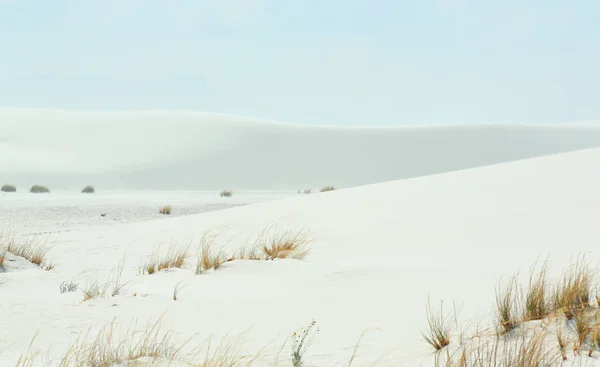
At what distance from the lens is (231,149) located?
40.7 m

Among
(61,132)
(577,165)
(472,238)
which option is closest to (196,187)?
(61,132)

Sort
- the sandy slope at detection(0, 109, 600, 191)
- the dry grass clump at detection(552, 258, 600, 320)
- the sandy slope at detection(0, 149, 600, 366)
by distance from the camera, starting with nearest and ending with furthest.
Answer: the dry grass clump at detection(552, 258, 600, 320)
the sandy slope at detection(0, 149, 600, 366)
the sandy slope at detection(0, 109, 600, 191)

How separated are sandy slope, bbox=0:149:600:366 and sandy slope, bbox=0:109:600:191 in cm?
2521

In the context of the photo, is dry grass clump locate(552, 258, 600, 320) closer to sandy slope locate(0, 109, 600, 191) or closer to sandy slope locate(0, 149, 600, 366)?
sandy slope locate(0, 149, 600, 366)

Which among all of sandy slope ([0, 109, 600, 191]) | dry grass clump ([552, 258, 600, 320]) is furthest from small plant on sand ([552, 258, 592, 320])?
sandy slope ([0, 109, 600, 191])

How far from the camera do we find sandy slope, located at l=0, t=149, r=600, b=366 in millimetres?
3178

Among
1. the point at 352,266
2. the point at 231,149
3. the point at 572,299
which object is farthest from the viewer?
the point at 231,149

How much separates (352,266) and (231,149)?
3651 centimetres

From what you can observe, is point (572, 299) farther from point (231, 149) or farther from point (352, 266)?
point (231, 149)

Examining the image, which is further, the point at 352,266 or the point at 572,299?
the point at 352,266

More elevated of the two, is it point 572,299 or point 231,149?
point 231,149

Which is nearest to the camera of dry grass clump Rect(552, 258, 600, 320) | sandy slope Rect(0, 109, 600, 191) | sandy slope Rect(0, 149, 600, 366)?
dry grass clump Rect(552, 258, 600, 320)

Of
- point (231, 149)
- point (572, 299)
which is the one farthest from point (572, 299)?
point (231, 149)

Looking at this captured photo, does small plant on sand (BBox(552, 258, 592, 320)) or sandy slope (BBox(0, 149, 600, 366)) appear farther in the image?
sandy slope (BBox(0, 149, 600, 366))
